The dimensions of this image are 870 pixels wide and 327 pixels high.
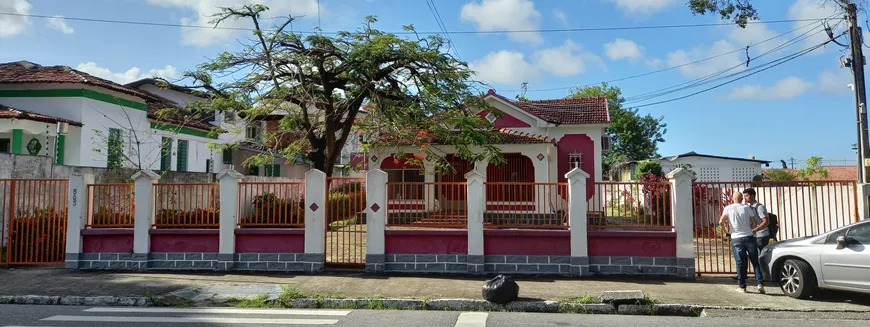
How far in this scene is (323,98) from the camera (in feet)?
37.0

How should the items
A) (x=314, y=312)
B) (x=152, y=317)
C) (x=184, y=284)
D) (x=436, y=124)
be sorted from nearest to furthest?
(x=152, y=317) < (x=314, y=312) < (x=184, y=284) < (x=436, y=124)

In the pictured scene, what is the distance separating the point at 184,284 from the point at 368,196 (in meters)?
3.35

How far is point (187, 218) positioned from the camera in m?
9.68

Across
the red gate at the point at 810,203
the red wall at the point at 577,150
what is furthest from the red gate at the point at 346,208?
the red wall at the point at 577,150

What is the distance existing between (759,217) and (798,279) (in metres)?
1.05

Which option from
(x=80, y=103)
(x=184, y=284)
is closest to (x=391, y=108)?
(x=184, y=284)

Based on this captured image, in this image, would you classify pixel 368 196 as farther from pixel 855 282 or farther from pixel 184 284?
pixel 855 282

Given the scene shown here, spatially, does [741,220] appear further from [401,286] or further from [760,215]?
[401,286]

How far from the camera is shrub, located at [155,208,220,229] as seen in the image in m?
9.52

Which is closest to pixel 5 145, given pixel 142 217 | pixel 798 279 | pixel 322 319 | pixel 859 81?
pixel 142 217

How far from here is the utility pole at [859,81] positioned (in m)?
10.1

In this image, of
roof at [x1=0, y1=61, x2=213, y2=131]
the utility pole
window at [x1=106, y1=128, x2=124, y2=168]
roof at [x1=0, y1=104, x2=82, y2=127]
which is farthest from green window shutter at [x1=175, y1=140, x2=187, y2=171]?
the utility pole

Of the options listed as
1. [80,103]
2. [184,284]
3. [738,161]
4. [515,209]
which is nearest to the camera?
[184,284]

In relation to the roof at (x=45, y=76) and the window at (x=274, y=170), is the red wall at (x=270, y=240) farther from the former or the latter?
the window at (x=274, y=170)
